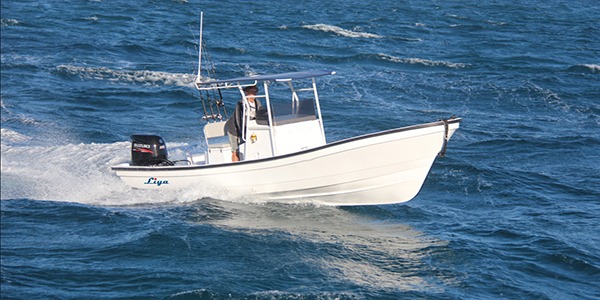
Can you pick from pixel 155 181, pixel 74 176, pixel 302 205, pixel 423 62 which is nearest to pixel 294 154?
pixel 302 205

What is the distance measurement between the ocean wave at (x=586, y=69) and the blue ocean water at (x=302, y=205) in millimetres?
158

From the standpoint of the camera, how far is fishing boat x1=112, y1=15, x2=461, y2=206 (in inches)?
334

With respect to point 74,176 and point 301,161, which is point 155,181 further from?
point 301,161

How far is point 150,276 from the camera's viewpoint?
6668 millimetres

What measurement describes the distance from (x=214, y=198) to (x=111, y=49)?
14.8 m

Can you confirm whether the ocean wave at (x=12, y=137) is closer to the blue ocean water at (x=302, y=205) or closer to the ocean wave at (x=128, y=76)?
the blue ocean water at (x=302, y=205)

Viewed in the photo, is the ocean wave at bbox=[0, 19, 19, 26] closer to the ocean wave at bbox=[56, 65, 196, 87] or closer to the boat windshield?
the ocean wave at bbox=[56, 65, 196, 87]

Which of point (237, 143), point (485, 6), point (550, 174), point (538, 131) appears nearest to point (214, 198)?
point (237, 143)

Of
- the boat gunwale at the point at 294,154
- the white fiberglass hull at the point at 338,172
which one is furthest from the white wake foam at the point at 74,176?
the boat gunwale at the point at 294,154

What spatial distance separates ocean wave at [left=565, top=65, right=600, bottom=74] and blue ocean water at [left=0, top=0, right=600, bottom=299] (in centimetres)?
16

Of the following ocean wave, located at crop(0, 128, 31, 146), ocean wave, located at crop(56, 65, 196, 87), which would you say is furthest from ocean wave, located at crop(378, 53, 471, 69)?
ocean wave, located at crop(0, 128, 31, 146)

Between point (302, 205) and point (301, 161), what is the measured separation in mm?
1140

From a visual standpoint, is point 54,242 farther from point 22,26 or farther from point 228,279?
point 22,26

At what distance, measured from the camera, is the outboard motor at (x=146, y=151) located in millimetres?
10086
